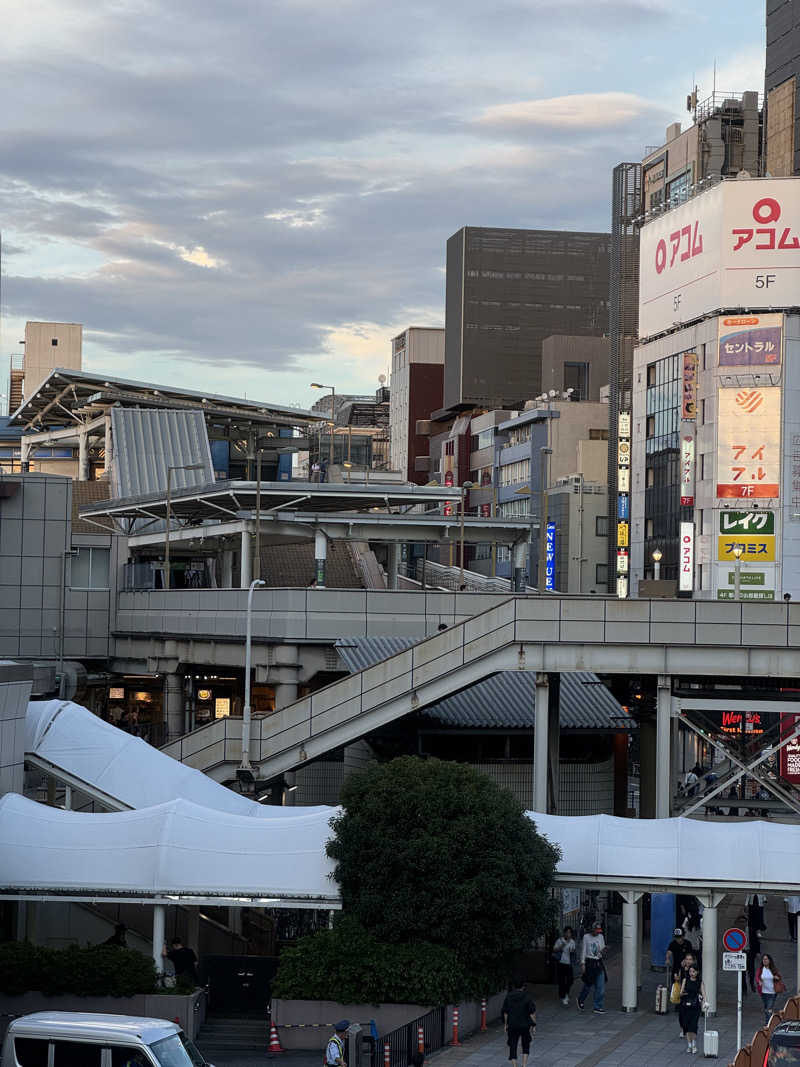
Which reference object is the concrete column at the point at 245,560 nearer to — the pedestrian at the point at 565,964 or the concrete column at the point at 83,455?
the pedestrian at the point at 565,964

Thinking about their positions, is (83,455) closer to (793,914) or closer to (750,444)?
(750,444)

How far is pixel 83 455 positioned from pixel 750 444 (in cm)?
4793

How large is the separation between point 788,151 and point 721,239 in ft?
38.5

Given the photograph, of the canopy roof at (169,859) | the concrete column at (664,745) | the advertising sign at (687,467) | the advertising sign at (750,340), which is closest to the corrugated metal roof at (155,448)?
the advertising sign at (687,467)

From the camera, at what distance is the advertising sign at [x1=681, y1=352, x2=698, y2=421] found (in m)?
111

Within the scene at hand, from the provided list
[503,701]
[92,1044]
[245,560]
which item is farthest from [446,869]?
[245,560]

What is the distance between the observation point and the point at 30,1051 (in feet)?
80.8

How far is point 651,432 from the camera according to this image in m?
119

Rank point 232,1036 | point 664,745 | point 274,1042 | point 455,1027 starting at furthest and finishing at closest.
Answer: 1. point 664,745
2. point 232,1036
3. point 455,1027
4. point 274,1042

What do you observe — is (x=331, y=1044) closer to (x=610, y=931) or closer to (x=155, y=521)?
(x=610, y=931)

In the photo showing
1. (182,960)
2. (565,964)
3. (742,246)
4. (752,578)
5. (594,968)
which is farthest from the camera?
(742,246)

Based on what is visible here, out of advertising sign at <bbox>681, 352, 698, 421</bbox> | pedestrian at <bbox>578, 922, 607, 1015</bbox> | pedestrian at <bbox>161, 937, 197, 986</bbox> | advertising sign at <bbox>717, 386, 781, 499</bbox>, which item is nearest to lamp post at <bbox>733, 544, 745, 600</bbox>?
advertising sign at <bbox>717, 386, 781, 499</bbox>

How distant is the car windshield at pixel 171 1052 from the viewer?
79.7 ft

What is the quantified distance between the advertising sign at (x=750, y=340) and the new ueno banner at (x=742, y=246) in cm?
97
